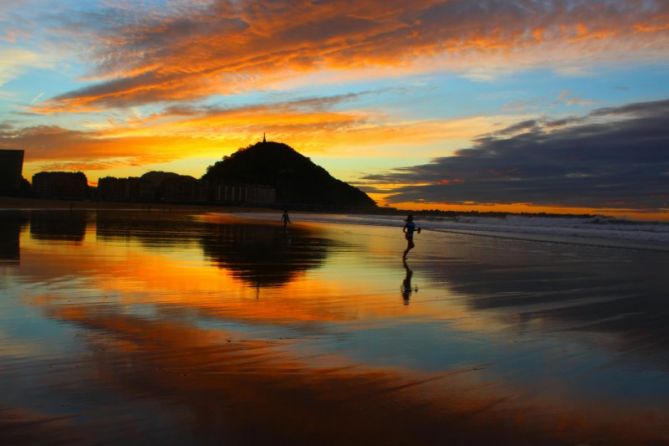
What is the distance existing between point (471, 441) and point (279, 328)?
4169 millimetres

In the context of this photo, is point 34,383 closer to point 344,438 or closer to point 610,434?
→ point 344,438

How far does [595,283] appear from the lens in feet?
45.4

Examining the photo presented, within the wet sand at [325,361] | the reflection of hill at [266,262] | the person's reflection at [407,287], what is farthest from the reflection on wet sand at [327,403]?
the reflection of hill at [266,262]

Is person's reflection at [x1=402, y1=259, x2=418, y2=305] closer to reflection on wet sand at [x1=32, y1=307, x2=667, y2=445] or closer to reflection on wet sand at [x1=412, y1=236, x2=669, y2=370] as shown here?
reflection on wet sand at [x1=412, y1=236, x2=669, y2=370]

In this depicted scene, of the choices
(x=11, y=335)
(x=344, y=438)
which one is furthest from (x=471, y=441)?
(x=11, y=335)

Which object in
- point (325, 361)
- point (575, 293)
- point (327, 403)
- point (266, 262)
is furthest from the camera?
point (266, 262)

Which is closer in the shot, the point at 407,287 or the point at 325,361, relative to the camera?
the point at 325,361

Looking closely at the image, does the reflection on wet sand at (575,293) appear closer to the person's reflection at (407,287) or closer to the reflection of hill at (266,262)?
the person's reflection at (407,287)

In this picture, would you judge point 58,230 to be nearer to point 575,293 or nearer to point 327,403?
point 575,293

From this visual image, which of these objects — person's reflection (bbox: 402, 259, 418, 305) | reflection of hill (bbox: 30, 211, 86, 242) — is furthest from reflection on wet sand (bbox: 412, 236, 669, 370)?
reflection of hill (bbox: 30, 211, 86, 242)

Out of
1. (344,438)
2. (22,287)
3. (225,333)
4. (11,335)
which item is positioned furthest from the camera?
(22,287)

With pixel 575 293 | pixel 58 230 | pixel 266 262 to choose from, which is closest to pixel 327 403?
pixel 575 293

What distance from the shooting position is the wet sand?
173 inches

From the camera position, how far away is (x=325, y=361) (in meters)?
6.29
